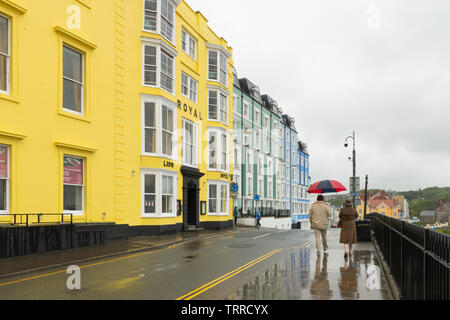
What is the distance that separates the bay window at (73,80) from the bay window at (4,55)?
2472 mm

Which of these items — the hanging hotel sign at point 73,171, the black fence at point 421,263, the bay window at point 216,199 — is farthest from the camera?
the bay window at point 216,199

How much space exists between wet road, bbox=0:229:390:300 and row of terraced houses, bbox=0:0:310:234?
4510 mm

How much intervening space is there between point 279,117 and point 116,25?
129ft

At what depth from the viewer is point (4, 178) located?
12.7m

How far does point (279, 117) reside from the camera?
55.8 meters

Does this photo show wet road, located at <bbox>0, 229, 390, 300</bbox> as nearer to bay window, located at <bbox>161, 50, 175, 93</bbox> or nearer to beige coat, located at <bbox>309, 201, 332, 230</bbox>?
beige coat, located at <bbox>309, 201, 332, 230</bbox>

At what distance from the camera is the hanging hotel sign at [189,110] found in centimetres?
2453

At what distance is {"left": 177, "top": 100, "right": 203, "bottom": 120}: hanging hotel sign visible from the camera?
2453cm

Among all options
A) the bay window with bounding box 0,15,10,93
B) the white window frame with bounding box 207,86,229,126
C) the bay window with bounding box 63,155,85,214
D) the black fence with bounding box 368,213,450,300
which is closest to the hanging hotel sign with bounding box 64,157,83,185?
the bay window with bounding box 63,155,85,214

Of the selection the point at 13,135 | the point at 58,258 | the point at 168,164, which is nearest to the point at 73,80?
the point at 13,135

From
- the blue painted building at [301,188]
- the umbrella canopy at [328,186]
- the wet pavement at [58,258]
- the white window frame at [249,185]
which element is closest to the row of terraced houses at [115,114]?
the wet pavement at [58,258]

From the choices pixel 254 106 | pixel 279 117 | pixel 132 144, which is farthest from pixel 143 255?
pixel 279 117

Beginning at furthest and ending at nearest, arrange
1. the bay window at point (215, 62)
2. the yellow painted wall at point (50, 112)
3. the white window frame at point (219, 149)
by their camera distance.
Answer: the bay window at point (215, 62), the white window frame at point (219, 149), the yellow painted wall at point (50, 112)

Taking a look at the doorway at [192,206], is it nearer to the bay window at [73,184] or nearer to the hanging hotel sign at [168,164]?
the hanging hotel sign at [168,164]
